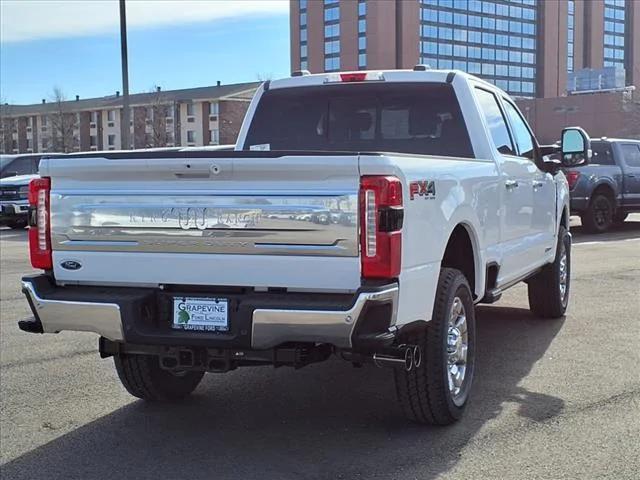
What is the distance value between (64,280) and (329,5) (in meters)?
114

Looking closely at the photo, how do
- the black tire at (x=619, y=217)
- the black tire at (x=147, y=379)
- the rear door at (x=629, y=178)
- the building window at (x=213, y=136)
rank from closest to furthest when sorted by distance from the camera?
the black tire at (x=147, y=379), the rear door at (x=629, y=178), the black tire at (x=619, y=217), the building window at (x=213, y=136)

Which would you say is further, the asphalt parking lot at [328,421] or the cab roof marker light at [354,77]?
the cab roof marker light at [354,77]

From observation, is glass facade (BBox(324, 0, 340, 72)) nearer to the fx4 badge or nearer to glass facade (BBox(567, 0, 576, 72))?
glass facade (BBox(567, 0, 576, 72))

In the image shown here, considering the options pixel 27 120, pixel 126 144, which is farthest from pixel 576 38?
pixel 126 144

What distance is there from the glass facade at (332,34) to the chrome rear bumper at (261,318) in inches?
4348

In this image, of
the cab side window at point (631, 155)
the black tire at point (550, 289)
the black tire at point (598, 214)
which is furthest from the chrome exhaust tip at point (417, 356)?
the cab side window at point (631, 155)

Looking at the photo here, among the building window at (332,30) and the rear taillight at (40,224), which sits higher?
the building window at (332,30)

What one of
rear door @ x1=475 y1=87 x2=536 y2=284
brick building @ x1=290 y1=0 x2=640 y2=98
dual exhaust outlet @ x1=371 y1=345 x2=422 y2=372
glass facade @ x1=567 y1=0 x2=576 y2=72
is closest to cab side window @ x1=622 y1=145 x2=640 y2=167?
rear door @ x1=475 y1=87 x2=536 y2=284

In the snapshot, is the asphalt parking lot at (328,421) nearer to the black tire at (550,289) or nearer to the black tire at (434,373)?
the black tire at (434,373)

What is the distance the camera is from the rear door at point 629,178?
671 inches

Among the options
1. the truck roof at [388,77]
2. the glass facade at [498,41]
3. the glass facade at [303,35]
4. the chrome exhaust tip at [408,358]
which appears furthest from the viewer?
the glass facade at [498,41]

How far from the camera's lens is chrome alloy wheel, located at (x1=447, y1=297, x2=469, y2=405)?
4848mm

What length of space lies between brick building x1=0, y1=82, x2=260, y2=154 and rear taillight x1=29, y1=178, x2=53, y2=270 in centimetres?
7559

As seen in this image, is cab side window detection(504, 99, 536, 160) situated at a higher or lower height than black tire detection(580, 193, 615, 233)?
higher
